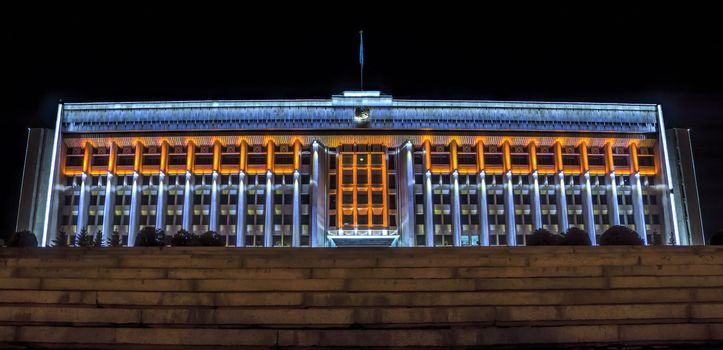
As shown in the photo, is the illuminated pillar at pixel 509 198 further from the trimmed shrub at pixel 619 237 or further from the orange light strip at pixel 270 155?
the trimmed shrub at pixel 619 237

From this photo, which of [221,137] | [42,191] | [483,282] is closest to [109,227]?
[42,191]

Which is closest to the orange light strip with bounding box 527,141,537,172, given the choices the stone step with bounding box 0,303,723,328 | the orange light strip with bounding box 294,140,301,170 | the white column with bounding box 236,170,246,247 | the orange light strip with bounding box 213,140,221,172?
the orange light strip with bounding box 294,140,301,170

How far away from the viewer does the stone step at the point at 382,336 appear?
448 inches

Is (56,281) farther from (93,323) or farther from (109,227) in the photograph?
(109,227)

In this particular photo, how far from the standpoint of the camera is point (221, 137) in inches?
2319

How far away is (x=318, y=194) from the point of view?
56.8 meters

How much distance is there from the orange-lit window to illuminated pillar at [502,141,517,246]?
10804mm

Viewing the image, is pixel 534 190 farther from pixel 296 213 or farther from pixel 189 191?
pixel 189 191

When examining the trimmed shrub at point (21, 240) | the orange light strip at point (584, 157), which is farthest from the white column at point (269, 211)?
the trimmed shrub at point (21, 240)

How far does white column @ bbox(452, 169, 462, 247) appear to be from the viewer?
56.6 meters

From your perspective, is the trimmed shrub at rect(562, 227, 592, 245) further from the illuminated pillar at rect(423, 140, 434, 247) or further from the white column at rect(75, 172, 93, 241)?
the white column at rect(75, 172, 93, 241)

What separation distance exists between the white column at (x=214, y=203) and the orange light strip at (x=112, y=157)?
30.1 feet

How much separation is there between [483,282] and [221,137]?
1900 inches

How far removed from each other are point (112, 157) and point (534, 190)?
1501 inches
